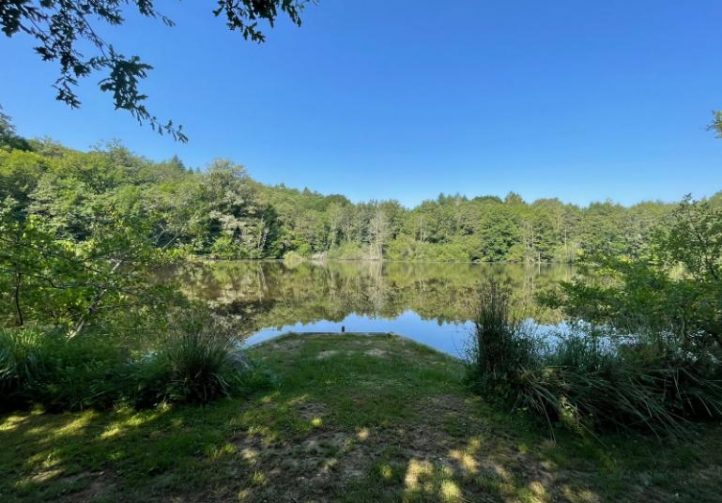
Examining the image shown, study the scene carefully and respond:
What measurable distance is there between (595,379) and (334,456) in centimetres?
231

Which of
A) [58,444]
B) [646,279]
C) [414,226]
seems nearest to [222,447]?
[58,444]

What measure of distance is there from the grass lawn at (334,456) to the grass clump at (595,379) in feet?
0.63

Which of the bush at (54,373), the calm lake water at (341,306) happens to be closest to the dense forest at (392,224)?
the calm lake water at (341,306)

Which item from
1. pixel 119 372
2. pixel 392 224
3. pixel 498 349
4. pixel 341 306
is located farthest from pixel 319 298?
pixel 392 224

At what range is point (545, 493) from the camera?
213 cm

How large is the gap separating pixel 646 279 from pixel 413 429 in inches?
202

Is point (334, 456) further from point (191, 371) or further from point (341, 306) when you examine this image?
point (341, 306)

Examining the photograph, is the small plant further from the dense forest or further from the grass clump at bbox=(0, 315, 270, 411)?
the dense forest

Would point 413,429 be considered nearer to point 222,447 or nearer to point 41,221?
point 222,447

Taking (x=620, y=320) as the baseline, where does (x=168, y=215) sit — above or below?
above

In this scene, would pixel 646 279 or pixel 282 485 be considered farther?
Result: pixel 646 279

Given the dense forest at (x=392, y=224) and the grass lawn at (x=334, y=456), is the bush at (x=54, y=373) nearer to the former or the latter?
the grass lawn at (x=334, y=456)

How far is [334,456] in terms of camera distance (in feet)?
8.13

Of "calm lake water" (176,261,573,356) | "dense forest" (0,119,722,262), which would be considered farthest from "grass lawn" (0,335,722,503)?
"dense forest" (0,119,722,262)
